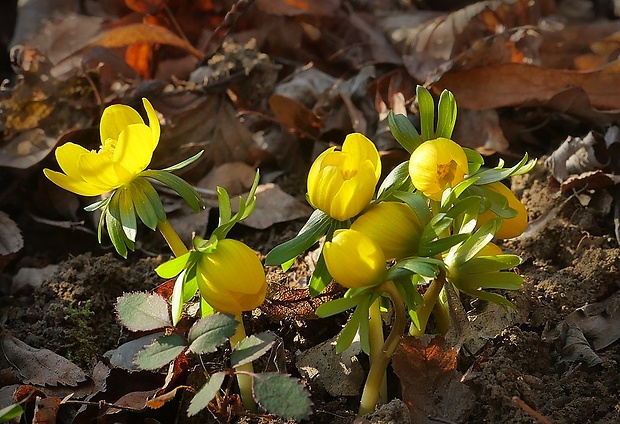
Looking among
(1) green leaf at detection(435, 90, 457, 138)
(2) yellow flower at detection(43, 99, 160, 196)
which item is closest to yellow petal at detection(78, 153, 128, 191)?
(2) yellow flower at detection(43, 99, 160, 196)

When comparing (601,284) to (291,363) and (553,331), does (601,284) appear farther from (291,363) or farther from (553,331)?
(291,363)

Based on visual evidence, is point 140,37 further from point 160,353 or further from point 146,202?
point 160,353

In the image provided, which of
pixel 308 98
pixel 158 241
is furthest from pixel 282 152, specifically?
pixel 158 241

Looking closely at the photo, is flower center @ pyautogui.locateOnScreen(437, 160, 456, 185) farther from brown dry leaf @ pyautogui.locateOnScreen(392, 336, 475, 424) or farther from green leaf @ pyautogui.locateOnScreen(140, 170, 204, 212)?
green leaf @ pyautogui.locateOnScreen(140, 170, 204, 212)

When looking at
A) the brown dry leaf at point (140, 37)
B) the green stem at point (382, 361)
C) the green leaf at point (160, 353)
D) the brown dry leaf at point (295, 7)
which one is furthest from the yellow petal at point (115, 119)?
the brown dry leaf at point (295, 7)

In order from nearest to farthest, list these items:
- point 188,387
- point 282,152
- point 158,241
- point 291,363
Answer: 1. point 188,387
2. point 291,363
3. point 158,241
4. point 282,152

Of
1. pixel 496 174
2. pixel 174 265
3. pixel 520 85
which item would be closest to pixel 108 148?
pixel 174 265

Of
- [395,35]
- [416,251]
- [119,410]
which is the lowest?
[395,35]
